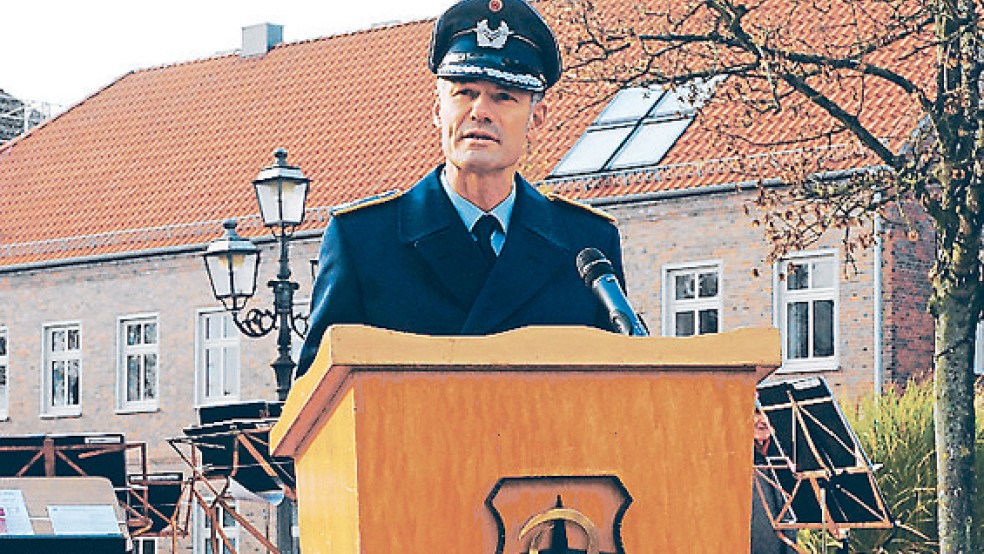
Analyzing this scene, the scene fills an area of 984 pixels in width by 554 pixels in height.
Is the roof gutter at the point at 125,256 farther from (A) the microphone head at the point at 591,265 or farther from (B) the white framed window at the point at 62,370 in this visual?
(A) the microphone head at the point at 591,265

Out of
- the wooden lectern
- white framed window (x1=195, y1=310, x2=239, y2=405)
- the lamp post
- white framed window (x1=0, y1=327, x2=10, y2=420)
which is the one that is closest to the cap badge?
the wooden lectern

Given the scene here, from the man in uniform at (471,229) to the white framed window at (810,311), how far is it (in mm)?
25930

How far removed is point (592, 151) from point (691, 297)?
266 cm

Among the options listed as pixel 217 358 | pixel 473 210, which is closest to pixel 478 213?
pixel 473 210

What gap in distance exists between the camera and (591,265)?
3504 mm

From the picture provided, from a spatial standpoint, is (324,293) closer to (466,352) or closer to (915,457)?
(466,352)

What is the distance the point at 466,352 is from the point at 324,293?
745 mm

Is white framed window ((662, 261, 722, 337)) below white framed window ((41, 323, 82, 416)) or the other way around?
the other way around

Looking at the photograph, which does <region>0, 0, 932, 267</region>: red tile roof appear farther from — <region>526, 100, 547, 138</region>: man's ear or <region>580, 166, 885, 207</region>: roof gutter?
<region>526, 100, 547, 138</region>: man's ear

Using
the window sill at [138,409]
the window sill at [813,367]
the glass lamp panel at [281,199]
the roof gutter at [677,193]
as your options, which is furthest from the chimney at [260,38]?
the glass lamp panel at [281,199]

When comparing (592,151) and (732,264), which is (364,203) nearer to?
(732,264)

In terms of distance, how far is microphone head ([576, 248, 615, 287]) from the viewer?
3.49 metres

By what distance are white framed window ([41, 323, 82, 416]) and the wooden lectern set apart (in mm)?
36335

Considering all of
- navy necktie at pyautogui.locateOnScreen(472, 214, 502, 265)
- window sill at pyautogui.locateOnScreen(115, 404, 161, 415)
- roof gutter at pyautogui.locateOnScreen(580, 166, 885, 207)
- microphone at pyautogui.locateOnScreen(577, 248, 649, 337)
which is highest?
roof gutter at pyautogui.locateOnScreen(580, 166, 885, 207)
